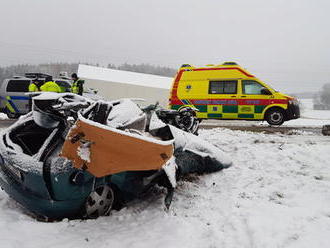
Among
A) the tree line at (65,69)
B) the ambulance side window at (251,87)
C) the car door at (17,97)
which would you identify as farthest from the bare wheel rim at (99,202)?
the tree line at (65,69)

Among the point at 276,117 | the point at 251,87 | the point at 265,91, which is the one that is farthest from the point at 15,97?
the point at 276,117

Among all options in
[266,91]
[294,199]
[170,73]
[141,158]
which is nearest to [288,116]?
[266,91]

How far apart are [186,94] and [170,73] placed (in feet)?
200

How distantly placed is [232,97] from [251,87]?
754mm

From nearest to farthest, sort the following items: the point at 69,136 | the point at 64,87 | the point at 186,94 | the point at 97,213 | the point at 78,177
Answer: the point at 69,136 → the point at 78,177 → the point at 97,213 → the point at 186,94 → the point at 64,87

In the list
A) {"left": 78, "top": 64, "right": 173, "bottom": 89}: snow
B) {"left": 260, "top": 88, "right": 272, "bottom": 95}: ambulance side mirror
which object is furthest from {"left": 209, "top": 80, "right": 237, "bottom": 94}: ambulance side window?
{"left": 78, "top": 64, "right": 173, "bottom": 89}: snow

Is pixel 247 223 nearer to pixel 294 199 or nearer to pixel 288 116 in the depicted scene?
pixel 294 199

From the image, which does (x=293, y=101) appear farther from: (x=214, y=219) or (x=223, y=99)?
(x=214, y=219)

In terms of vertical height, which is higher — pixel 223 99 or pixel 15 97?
pixel 223 99

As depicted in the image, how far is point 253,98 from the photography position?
32.0 feet

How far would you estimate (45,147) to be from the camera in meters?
2.64

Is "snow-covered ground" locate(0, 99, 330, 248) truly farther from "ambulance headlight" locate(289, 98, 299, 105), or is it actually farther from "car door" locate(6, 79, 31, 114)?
"car door" locate(6, 79, 31, 114)

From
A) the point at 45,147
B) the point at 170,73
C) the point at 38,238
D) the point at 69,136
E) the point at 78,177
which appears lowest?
the point at 38,238

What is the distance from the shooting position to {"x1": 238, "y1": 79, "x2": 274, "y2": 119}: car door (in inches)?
381
